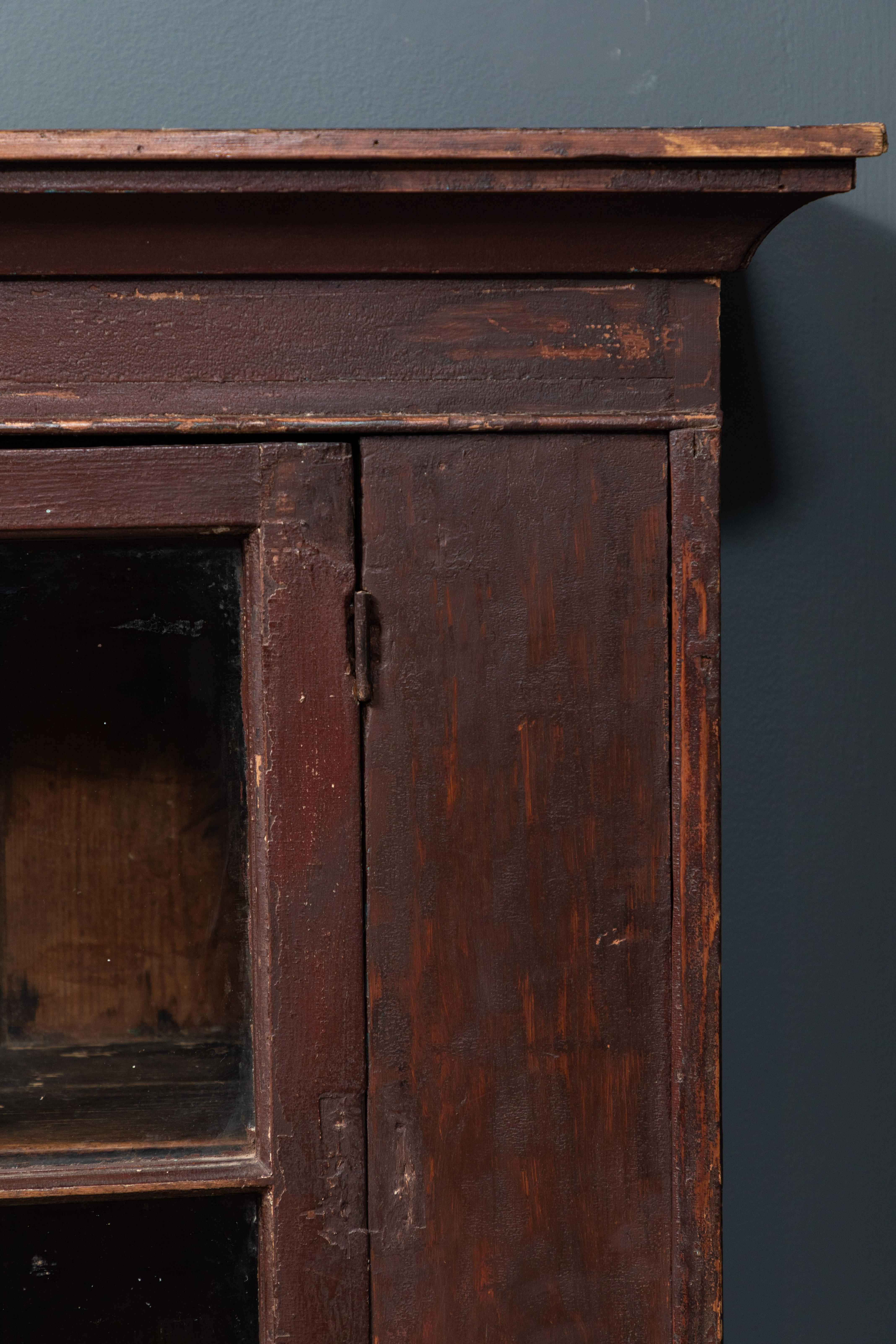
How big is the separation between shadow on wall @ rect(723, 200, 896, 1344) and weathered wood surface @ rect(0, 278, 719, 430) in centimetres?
34

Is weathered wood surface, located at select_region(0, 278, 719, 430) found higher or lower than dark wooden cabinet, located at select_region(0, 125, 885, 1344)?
higher

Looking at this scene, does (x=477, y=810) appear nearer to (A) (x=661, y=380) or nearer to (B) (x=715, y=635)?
(B) (x=715, y=635)

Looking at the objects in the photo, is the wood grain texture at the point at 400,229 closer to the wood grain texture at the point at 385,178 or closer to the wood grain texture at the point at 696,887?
the wood grain texture at the point at 385,178

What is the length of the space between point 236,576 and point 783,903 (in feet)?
1.95

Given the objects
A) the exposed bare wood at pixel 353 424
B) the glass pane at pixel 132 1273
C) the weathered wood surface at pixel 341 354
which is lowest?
the glass pane at pixel 132 1273

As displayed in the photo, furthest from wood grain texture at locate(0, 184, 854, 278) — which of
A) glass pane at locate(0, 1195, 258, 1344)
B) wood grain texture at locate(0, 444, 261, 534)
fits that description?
glass pane at locate(0, 1195, 258, 1344)

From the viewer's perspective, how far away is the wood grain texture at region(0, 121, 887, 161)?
55 centimetres

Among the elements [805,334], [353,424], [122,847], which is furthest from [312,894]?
[805,334]

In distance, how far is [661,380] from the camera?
62 centimetres

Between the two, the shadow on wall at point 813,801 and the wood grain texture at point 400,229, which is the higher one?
the wood grain texture at point 400,229

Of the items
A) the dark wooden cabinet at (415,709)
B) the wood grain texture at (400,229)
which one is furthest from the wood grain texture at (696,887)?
the wood grain texture at (400,229)

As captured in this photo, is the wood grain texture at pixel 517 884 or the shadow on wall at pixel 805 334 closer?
the wood grain texture at pixel 517 884

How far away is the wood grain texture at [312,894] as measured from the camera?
1.98 feet

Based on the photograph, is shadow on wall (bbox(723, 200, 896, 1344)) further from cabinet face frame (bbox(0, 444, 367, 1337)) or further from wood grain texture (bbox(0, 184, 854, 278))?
cabinet face frame (bbox(0, 444, 367, 1337))
